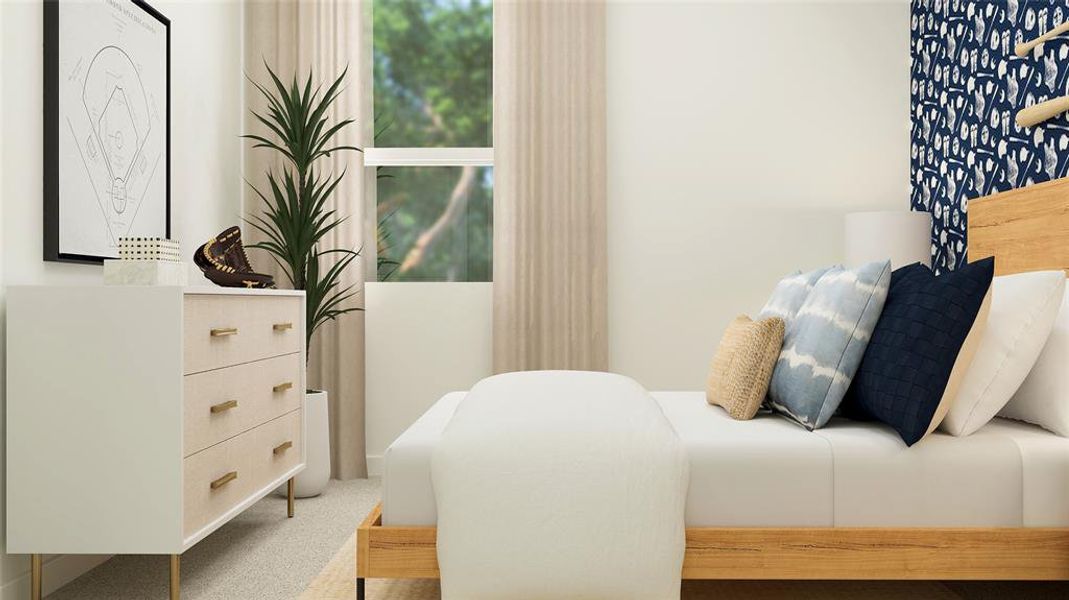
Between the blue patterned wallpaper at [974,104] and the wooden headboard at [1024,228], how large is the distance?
0.11 meters

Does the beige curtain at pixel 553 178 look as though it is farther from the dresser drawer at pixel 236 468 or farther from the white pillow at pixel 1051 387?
the white pillow at pixel 1051 387

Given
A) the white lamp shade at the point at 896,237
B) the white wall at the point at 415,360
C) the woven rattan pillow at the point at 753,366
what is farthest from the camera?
the white wall at the point at 415,360

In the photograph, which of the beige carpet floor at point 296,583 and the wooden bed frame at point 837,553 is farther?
the beige carpet floor at point 296,583

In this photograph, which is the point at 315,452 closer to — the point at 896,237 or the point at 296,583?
the point at 296,583

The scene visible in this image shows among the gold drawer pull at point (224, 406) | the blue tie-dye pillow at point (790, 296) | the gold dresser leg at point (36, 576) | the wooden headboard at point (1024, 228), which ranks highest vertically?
the wooden headboard at point (1024, 228)

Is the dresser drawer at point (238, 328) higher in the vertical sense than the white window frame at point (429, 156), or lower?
lower

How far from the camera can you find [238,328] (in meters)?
2.54

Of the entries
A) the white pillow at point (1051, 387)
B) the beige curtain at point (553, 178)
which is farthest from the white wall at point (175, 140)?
the white pillow at point (1051, 387)

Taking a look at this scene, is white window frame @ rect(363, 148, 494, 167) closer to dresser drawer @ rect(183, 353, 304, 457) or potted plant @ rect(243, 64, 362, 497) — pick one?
potted plant @ rect(243, 64, 362, 497)

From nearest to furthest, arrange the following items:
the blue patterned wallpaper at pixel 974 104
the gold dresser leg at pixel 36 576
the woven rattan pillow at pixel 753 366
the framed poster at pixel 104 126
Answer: the gold dresser leg at pixel 36 576
the woven rattan pillow at pixel 753 366
the framed poster at pixel 104 126
the blue patterned wallpaper at pixel 974 104

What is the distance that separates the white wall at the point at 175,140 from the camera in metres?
2.23

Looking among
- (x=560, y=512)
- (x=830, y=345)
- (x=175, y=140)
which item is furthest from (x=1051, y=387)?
(x=175, y=140)

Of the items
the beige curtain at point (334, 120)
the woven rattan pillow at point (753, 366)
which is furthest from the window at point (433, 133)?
the woven rattan pillow at point (753, 366)

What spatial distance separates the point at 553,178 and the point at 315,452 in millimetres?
1723
